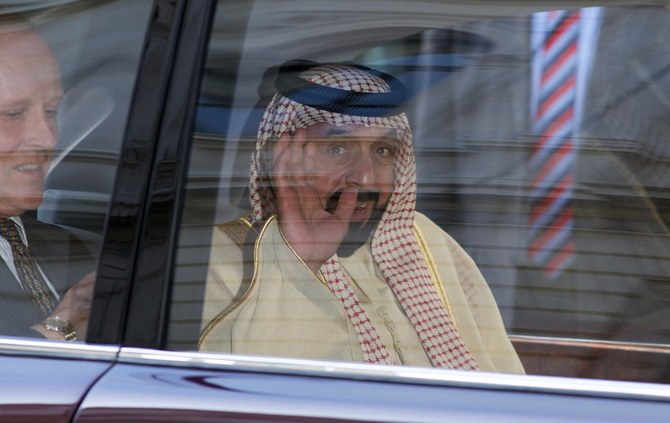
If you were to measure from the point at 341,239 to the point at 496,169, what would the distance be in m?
0.33

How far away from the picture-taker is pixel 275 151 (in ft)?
6.46

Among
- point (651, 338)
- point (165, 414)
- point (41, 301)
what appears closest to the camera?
point (165, 414)

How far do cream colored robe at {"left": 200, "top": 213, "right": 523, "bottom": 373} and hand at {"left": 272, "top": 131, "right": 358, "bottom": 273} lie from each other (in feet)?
0.09

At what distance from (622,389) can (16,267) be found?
1.17 m

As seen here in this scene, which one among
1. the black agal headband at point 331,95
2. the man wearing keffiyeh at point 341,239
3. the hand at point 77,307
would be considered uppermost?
the black agal headband at point 331,95

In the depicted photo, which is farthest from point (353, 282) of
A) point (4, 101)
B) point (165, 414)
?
point (4, 101)

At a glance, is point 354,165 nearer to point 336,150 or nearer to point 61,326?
point 336,150

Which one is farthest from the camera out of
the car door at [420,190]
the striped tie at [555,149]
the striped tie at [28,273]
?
the striped tie at [28,273]

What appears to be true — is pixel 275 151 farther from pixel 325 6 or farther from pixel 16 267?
pixel 16 267

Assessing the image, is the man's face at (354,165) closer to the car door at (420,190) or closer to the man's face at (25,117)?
the car door at (420,190)

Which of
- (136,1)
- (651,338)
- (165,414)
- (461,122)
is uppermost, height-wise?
(136,1)

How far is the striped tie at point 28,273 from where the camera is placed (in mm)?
1999

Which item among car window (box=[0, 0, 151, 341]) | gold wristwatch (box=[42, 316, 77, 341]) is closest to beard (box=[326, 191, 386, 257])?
car window (box=[0, 0, 151, 341])

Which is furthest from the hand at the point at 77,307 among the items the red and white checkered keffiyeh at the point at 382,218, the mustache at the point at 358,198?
the mustache at the point at 358,198
